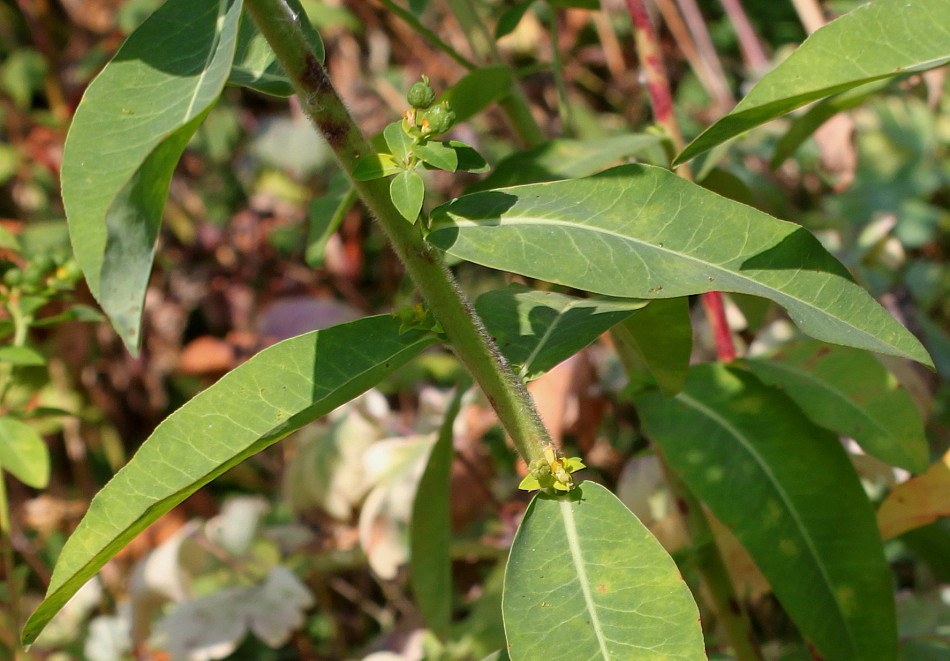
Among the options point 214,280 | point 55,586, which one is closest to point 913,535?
point 55,586

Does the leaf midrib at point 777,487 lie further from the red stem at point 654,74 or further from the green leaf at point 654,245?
the green leaf at point 654,245

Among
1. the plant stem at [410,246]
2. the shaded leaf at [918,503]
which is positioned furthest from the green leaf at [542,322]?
the shaded leaf at [918,503]

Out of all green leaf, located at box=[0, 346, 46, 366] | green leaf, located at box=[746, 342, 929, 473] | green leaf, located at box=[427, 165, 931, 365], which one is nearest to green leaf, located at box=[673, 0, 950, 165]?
green leaf, located at box=[427, 165, 931, 365]

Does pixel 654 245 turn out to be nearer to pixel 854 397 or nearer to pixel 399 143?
pixel 399 143

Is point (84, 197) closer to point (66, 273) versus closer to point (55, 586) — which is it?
point (55, 586)

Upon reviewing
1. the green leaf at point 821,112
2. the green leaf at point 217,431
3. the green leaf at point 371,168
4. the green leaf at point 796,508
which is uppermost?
the green leaf at point 371,168

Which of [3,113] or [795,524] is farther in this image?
[3,113]
